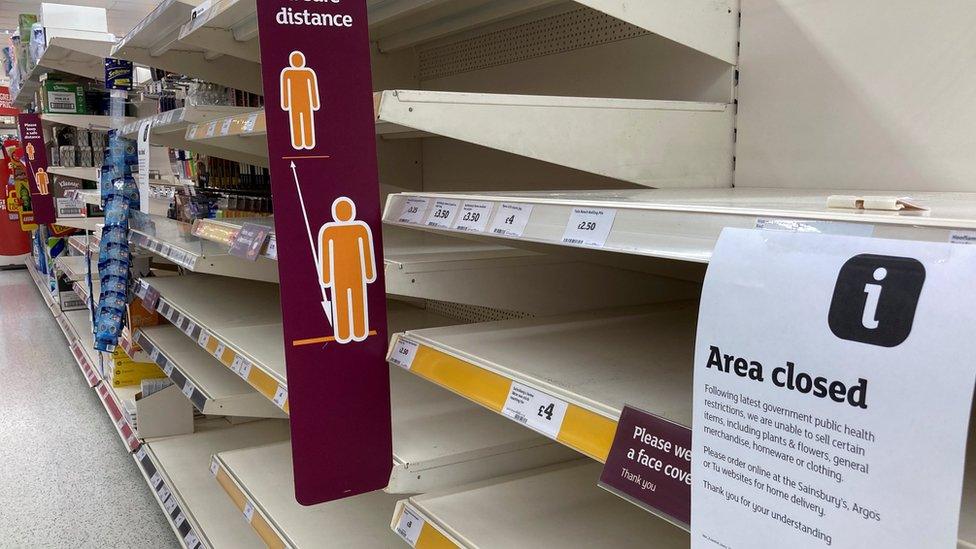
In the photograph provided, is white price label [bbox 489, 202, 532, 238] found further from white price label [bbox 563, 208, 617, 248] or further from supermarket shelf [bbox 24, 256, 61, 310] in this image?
supermarket shelf [bbox 24, 256, 61, 310]

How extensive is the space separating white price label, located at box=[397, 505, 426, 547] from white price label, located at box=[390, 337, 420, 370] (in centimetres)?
24

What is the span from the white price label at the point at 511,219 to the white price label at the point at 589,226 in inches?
3.7

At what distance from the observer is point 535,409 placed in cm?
99

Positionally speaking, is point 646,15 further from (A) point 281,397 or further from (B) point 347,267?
(A) point 281,397

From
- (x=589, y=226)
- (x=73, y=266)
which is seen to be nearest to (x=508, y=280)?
(x=589, y=226)

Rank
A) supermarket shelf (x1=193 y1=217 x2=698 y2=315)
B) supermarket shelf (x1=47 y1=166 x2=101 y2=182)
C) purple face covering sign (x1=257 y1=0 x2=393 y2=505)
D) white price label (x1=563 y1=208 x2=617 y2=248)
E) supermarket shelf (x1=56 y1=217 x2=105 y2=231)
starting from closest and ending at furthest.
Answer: white price label (x1=563 y1=208 x2=617 y2=248) → purple face covering sign (x1=257 y1=0 x2=393 y2=505) → supermarket shelf (x1=193 y1=217 x2=698 y2=315) → supermarket shelf (x1=47 y1=166 x2=101 y2=182) → supermarket shelf (x1=56 y1=217 x2=105 y2=231)

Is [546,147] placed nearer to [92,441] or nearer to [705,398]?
[705,398]

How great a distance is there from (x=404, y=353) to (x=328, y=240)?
232 mm

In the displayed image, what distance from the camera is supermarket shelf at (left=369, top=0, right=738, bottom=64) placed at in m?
1.26

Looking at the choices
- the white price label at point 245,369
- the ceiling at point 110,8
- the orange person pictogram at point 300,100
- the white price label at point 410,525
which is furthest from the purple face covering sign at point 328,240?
the ceiling at point 110,8

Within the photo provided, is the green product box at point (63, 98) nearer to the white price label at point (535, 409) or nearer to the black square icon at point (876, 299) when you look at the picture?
the white price label at point (535, 409)

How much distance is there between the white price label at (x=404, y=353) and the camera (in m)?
1.28

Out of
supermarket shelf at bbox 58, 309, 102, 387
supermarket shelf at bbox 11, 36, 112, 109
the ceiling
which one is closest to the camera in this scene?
supermarket shelf at bbox 11, 36, 112, 109

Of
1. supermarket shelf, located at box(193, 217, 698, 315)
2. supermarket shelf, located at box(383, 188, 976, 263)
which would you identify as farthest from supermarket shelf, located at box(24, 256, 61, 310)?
supermarket shelf, located at box(383, 188, 976, 263)
